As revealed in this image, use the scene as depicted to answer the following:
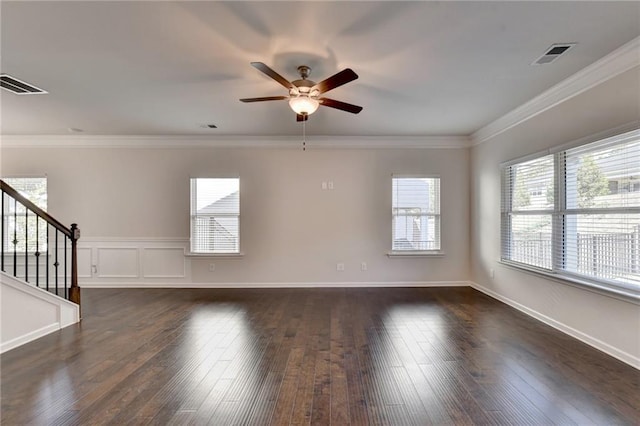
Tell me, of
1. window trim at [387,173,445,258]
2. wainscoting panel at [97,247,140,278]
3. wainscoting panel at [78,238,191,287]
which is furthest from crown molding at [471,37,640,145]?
wainscoting panel at [97,247,140,278]

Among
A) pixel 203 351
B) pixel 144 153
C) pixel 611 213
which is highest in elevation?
pixel 144 153

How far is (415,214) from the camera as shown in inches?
221

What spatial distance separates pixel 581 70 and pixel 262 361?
4.00 metres

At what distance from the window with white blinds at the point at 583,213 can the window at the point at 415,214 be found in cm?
138

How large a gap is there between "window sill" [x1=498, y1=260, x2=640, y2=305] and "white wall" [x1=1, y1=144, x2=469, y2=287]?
5.98 feet

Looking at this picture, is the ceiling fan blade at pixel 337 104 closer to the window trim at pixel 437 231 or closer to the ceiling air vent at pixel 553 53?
the ceiling air vent at pixel 553 53

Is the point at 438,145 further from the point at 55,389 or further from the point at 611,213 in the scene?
the point at 55,389

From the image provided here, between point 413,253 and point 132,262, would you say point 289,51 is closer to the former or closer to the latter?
point 413,253

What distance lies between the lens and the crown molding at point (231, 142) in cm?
551

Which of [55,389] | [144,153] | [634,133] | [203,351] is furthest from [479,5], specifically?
[144,153]

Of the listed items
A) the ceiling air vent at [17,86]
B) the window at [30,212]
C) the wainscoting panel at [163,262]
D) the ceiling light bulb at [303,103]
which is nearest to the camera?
the ceiling light bulb at [303,103]

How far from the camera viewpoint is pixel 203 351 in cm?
291

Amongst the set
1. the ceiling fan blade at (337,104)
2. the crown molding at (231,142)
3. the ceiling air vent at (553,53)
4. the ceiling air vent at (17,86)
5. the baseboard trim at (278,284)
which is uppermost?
the ceiling air vent at (17,86)

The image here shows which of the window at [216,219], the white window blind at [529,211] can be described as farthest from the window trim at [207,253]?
the white window blind at [529,211]
